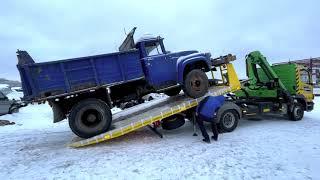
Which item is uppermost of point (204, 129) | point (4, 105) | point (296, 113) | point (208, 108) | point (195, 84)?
point (195, 84)

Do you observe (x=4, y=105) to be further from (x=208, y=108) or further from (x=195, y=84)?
(x=208, y=108)

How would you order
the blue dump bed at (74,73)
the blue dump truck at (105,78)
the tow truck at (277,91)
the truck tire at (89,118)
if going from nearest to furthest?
the blue dump bed at (74,73), the blue dump truck at (105,78), the truck tire at (89,118), the tow truck at (277,91)

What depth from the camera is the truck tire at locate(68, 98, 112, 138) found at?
8.67 metres

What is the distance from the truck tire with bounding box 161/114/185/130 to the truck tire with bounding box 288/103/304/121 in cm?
458

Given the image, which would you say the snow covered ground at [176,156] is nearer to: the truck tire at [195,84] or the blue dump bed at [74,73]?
the truck tire at [195,84]

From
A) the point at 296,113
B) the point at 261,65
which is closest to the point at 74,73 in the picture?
the point at 261,65

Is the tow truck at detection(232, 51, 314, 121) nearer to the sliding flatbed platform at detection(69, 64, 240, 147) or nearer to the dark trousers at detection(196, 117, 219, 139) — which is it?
the sliding flatbed platform at detection(69, 64, 240, 147)

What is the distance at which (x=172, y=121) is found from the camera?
987 centimetres

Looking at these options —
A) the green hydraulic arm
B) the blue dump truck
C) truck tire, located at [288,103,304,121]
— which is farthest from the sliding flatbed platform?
truck tire, located at [288,103,304,121]

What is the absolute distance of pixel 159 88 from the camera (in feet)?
32.2

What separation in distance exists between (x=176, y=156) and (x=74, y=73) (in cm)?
372

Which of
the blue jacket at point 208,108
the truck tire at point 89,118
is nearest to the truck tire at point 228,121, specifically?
the blue jacket at point 208,108

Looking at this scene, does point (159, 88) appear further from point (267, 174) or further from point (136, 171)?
point (267, 174)

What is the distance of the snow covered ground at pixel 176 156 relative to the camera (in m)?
5.96
